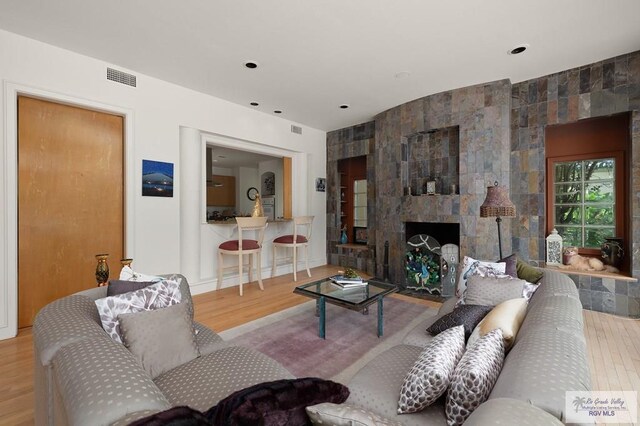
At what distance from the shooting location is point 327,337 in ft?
8.92

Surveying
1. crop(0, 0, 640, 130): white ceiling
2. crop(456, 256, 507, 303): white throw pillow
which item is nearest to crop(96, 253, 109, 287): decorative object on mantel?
crop(0, 0, 640, 130): white ceiling

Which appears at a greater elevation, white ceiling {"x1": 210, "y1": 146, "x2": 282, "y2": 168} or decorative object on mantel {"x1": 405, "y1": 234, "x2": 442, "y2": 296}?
white ceiling {"x1": 210, "y1": 146, "x2": 282, "y2": 168}

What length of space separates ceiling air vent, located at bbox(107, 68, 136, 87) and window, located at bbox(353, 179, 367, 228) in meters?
4.06

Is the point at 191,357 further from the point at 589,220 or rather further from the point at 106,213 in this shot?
the point at 589,220

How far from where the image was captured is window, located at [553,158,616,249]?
3.48 meters

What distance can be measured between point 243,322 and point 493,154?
3.59 meters

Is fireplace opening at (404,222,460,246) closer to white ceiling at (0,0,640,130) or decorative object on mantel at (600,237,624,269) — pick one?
decorative object on mantel at (600,237,624,269)

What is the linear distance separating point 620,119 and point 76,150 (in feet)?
20.0

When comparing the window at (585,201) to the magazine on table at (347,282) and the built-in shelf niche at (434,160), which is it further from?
the magazine on table at (347,282)

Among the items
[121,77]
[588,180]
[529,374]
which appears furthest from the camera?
[588,180]

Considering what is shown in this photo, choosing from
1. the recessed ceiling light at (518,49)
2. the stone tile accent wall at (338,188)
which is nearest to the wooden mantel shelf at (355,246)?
the stone tile accent wall at (338,188)

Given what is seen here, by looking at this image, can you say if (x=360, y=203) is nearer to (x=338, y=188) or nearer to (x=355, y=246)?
(x=338, y=188)

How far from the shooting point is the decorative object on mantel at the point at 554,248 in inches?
144

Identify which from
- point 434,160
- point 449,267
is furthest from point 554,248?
point 434,160
